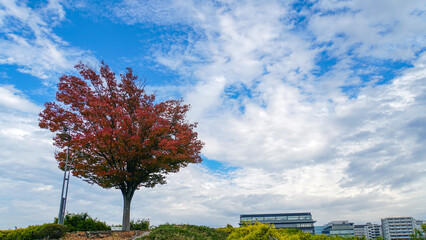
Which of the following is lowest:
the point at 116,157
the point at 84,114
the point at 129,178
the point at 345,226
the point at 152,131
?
the point at 345,226

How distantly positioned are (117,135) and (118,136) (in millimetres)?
167

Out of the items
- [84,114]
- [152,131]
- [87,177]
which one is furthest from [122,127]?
[87,177]

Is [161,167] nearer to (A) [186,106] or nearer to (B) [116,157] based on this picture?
(B) [116,157]

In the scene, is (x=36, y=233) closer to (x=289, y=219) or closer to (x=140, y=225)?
(x=140, y=225)

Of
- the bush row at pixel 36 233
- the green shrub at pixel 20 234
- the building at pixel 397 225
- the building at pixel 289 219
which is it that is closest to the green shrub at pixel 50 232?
the bush row at pixel 36 233

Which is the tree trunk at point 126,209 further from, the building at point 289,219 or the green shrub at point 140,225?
the building at point 289,219

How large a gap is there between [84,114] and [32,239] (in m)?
9.10

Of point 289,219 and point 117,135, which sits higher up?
point 117,135

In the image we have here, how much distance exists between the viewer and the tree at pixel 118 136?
65.3 ft

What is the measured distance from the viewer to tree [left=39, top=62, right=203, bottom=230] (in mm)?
19906

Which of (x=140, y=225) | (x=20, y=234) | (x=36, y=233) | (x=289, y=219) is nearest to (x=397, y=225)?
(x=289, y=219)

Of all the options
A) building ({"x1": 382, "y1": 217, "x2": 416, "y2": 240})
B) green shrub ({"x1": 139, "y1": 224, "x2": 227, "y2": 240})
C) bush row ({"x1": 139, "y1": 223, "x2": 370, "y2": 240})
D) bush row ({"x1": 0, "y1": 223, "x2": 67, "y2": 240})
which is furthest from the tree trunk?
building ({"x1": 382, "y1": 217, "x2": 416, "y2": 240})

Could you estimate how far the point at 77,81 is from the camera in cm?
2278

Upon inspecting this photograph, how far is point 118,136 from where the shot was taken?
19.8m
